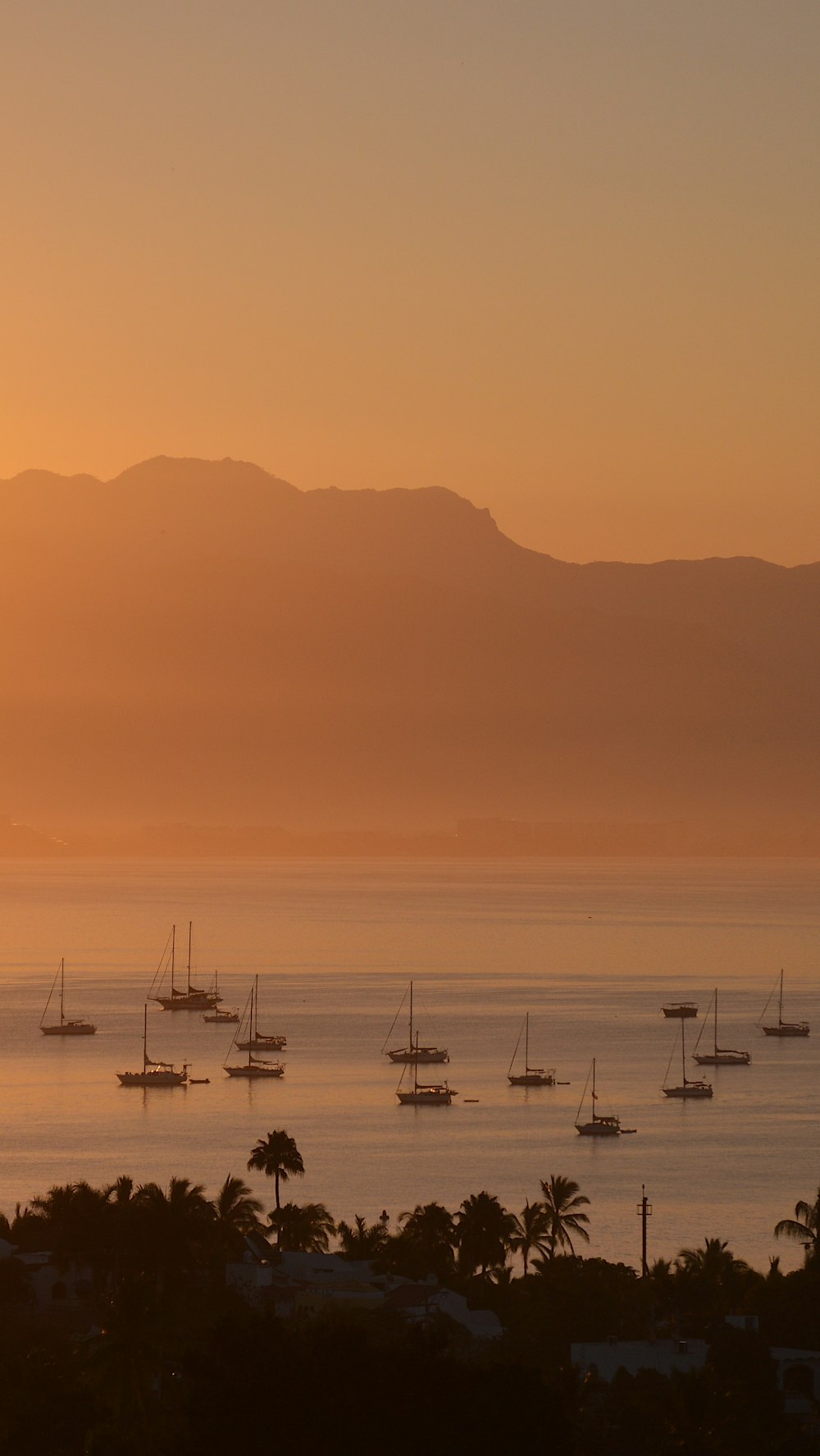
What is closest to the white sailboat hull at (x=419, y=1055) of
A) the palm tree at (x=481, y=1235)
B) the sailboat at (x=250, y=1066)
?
the sailboat at (x=250, y=1066)

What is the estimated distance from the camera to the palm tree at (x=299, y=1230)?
6272 cm

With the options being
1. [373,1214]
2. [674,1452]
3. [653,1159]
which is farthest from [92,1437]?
[653,1159]

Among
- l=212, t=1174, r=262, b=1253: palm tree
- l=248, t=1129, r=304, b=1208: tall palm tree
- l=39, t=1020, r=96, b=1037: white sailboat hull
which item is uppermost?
l=39, t=1020, r=96, b=1037: white sailboat hull

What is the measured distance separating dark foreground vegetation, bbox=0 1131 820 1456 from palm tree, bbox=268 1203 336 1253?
0.10 metres

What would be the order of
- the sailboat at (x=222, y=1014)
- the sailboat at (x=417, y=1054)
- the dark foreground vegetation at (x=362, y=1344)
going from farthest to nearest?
the sailboat at (x=222, y=1014), the sailboat at (x=417, y=1054), the dark foreground vegetation at (x=362, y=1344)

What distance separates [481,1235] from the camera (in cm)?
5950

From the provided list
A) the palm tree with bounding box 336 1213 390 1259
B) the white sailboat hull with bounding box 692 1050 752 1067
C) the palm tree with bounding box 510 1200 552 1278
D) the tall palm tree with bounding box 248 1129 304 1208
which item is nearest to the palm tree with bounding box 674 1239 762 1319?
the palm tree with bounding box 510 1200 552 1278

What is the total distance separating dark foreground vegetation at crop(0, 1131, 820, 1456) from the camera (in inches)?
1017

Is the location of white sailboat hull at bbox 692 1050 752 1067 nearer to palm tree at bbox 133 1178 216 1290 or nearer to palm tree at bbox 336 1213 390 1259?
palm tree at bbox 336 1213 390 1259

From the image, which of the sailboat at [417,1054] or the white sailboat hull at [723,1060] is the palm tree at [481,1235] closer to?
the sailboat at [417,1054]

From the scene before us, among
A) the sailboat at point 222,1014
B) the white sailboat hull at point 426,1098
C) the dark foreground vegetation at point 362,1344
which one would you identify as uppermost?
the sailboat at point 222,1014

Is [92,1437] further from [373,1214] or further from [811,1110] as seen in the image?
[811,1110]

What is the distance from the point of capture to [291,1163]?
71.9m

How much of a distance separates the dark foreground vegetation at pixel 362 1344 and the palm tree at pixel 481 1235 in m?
0.07
